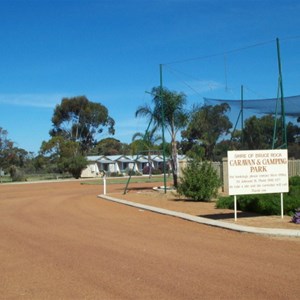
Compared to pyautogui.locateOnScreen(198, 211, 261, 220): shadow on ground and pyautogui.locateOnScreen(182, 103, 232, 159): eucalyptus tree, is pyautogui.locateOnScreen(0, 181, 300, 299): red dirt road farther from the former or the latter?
pyautogui.locateOnScreen(182, 103, 232, 159): eucalyptus tree

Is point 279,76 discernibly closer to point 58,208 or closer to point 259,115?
point 259,115

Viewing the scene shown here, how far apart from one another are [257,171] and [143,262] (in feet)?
22.3

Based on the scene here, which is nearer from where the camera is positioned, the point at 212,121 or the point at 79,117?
the point at 212,121

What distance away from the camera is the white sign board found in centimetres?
1412

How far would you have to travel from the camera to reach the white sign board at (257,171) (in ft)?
46.3

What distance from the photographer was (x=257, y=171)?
565 inches

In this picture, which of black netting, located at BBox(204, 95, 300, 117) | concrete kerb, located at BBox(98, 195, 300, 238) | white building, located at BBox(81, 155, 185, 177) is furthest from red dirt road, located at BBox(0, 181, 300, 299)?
white building, located at BBox(81, 155, 185, 177)

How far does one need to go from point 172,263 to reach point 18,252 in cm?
338

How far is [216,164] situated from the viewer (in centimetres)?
2825

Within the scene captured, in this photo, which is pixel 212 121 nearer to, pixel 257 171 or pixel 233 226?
pixel 257 171

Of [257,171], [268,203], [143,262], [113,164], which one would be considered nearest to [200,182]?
[268,203]

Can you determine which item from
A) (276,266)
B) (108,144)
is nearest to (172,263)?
(276,266)

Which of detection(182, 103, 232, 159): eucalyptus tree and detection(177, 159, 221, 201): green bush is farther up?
detection(182, 103, 232, 159): eucalyptus tree

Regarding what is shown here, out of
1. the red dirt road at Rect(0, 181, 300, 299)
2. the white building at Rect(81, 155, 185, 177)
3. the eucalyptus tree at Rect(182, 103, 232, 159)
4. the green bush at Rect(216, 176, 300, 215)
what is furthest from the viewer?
the white building at Rect(81, 155, 185, 177)
